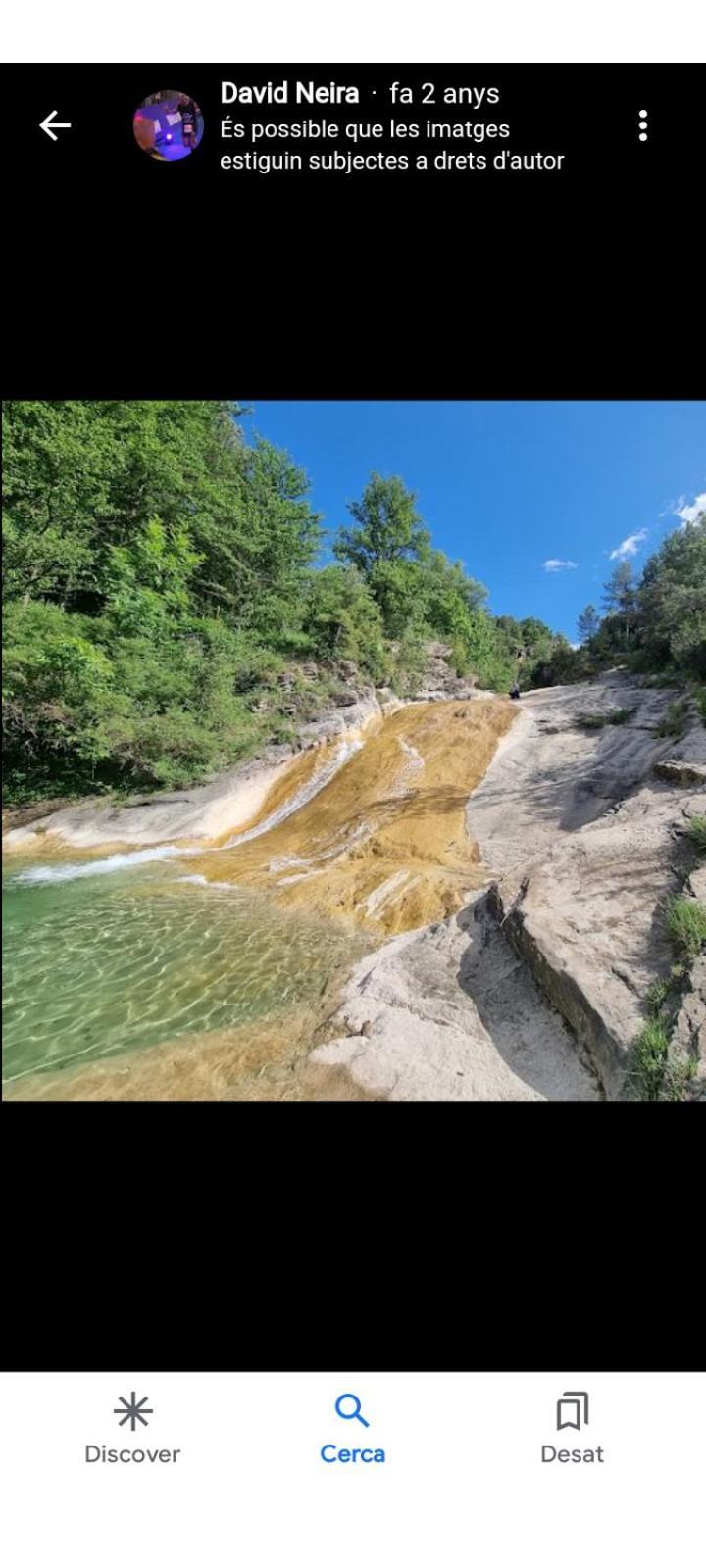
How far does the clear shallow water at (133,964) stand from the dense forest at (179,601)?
4.36 ft

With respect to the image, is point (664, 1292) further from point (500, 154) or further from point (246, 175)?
point (246, 175)

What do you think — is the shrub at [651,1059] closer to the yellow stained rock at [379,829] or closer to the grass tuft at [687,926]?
the grass tuft at [687,926]

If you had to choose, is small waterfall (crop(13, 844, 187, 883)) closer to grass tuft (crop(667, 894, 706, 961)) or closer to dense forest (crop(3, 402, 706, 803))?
dense forest (crop(3, 402, 706, 803))

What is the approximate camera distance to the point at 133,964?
421 cm

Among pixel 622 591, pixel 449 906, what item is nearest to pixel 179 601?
pixel 449 906

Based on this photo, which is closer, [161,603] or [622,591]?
[161,603]

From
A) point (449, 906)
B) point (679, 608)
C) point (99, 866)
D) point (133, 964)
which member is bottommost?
point (133, 964)

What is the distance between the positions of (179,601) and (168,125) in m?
5.80

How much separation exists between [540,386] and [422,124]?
1.14m

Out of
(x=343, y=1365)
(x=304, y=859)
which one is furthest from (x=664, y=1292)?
(x=304, y=859)
